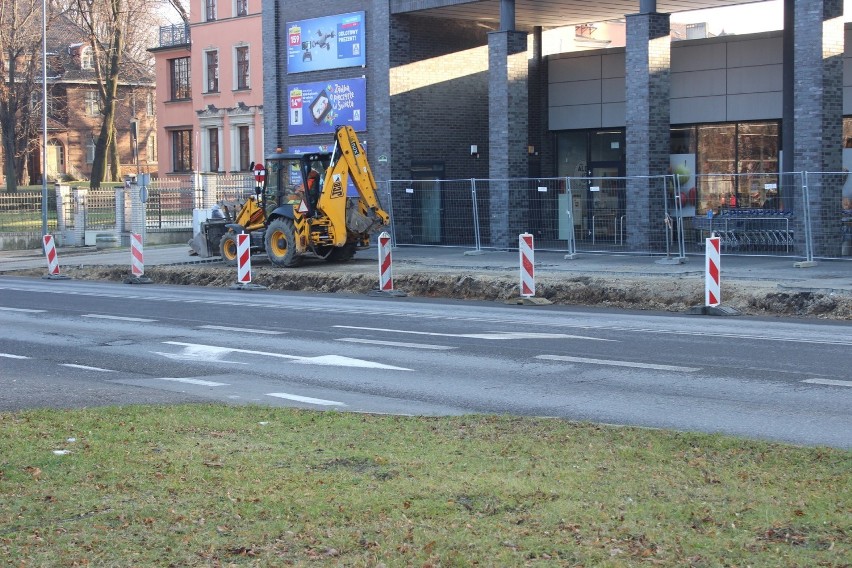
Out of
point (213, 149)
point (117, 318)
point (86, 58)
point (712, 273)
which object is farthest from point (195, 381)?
point (86, 58)

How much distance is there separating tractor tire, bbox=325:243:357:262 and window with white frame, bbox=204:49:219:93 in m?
30.8

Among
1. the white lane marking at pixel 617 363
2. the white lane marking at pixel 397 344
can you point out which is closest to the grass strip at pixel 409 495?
the white lane marking at pixel 617 363

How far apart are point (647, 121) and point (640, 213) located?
2.16 meters

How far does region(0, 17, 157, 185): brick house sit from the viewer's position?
7488cm

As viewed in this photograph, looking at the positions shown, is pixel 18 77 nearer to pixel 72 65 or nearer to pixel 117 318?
pixel 72 65

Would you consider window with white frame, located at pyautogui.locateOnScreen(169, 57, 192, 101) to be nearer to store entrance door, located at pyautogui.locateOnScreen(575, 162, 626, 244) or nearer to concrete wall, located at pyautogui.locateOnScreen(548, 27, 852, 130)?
concrete wall, located at pyautogui.locateOnScreen(548, 27, 852, 130)

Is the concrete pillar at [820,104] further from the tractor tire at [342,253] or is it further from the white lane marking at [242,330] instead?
the white lane marking at [242,330]

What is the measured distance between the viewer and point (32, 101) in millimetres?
70250

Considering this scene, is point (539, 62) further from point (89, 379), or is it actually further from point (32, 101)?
point (32, 101)

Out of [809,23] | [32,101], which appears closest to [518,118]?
[809,23]

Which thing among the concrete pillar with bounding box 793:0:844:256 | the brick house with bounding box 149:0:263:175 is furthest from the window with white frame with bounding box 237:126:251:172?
the concrete pillar with bounding box 793:0:844:256

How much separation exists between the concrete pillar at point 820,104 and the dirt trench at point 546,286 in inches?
185

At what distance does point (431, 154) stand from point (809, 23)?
12.3 metres

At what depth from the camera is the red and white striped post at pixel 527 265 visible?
64.3ft
